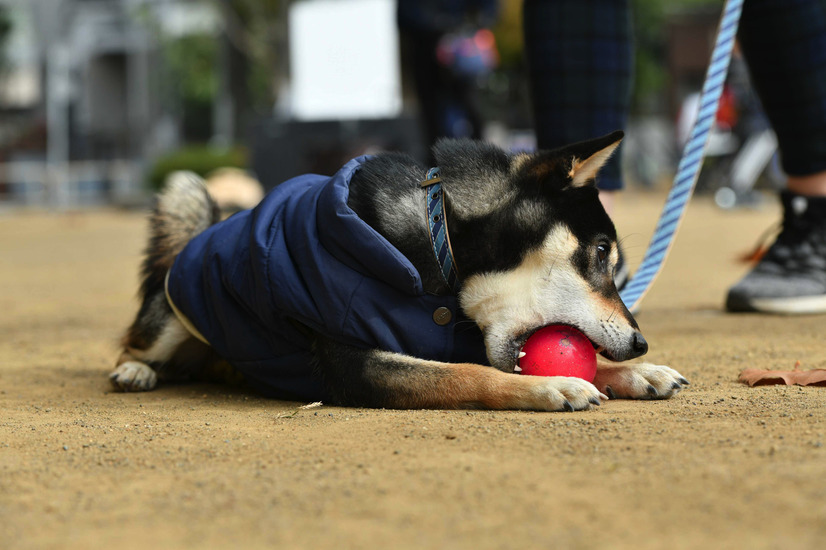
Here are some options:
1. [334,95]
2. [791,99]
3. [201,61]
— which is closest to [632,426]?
[791,99]

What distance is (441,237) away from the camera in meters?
3.04

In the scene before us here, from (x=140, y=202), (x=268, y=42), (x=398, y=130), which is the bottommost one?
(x=140, y=202)

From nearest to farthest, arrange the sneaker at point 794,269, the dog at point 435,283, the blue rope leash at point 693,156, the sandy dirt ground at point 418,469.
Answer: the sandy dirt ground at point 418,469 < the dog at point 435,283 < the blue rope leash at point 693,156 < the sneaker at point 794,269

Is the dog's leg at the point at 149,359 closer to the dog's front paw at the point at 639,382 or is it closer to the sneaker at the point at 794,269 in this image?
the dog's front paw at the point at 639,382

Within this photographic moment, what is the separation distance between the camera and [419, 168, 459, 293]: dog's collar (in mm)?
3045

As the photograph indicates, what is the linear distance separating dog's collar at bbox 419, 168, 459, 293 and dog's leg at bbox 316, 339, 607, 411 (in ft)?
0.96

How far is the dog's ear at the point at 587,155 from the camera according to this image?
2.97 meters

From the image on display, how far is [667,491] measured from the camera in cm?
196

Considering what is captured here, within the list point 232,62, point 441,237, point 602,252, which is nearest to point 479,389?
point 441,237

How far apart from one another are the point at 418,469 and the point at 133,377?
6.03 ft

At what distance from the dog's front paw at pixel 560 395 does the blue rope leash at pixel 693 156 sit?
100 centimetres

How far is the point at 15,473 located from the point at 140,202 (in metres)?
18.0

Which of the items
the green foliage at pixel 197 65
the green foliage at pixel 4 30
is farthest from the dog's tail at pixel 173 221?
the green foliage at pixel 197 65

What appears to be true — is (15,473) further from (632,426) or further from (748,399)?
(748,399)
